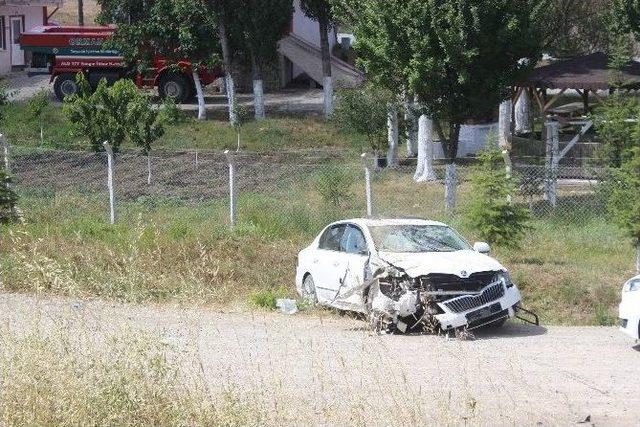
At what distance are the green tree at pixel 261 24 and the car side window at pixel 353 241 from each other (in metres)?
23.0

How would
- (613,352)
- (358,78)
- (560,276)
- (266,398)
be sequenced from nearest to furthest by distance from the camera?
(266,398) → (613,352) → (560,276) → (358,78)

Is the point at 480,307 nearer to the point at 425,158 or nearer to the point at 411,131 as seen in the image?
the point at 425,158

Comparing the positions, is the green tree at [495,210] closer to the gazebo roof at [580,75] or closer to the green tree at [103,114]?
the gazebo roof at [580,75]

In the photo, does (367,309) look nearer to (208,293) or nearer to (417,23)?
(208,293)

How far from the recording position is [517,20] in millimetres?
26812

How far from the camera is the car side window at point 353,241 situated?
53.4 feet

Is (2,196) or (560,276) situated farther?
(2,196)

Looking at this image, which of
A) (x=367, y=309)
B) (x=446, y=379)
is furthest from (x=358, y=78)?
(x=446, y=379)

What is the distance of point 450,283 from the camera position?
14.8m

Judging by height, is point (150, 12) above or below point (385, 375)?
above

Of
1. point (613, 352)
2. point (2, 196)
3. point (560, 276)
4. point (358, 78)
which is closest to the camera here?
point (613, 352)

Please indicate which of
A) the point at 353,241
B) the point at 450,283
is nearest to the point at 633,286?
the point at 450,283

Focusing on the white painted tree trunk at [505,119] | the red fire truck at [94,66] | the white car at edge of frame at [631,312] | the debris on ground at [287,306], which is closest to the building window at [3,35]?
the red fire truck at [94,66]

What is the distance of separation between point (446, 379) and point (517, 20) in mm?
16360
